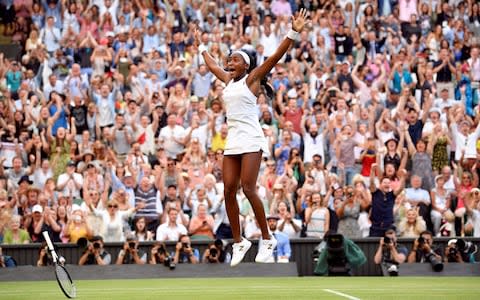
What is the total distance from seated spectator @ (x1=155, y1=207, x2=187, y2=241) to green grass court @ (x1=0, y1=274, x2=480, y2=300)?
3.17m

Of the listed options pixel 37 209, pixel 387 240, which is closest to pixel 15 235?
pixel 37 209

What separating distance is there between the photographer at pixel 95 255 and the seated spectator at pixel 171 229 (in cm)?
133

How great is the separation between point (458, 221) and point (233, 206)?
31.2ft

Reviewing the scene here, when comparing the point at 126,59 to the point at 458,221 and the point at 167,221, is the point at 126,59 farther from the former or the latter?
the point at 458,221

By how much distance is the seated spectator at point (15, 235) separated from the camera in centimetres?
2219

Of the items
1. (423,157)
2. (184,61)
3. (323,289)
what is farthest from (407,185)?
(323,289)

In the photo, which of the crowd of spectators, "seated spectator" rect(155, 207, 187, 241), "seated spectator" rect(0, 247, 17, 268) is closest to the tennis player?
the crowd of spectators

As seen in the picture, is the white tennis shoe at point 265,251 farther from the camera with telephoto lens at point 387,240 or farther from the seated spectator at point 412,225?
the seated spectator at point 412,225

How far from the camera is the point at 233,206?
14.3 m

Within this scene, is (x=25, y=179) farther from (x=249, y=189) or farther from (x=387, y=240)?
(x=249, y=189)

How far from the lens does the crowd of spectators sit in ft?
74.5

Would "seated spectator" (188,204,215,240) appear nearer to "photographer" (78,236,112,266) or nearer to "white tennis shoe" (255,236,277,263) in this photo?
"photographer" (78,236,112,266)

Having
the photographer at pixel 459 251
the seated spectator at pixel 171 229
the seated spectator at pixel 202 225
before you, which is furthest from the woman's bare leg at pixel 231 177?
the seated spectator at pixel 202 225

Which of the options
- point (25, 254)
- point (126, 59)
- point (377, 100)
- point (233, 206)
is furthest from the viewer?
point (126, 59)
